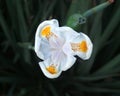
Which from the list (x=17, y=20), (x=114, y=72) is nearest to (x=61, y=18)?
(x=17, y=20)

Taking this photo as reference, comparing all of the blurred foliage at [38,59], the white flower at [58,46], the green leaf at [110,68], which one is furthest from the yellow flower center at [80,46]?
the green leaf at [110,68]

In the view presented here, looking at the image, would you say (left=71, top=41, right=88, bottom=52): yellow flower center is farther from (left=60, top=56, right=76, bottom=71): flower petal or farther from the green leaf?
the green leaf

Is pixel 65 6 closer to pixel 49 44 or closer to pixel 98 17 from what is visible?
pixel 98 17

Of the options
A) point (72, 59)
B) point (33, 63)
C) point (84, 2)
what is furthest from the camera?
point (33, 63)

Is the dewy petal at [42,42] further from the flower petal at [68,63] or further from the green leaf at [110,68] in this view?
the green leaf at [110,68]

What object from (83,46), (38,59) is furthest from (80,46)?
(38,59)

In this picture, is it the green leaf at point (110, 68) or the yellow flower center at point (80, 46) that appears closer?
the yellow flower center at point (80, 46)
